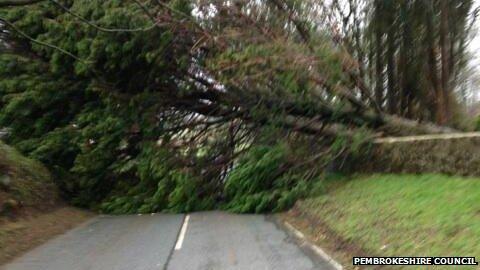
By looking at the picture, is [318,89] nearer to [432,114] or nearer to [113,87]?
[432,114]

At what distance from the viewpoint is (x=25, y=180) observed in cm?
1911

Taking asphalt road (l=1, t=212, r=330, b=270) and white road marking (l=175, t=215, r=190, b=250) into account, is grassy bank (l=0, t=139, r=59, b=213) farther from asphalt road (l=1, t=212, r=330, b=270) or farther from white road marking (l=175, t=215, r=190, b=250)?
white road marking (l=175, t=215, r=190, b=250)

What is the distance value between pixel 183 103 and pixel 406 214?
40.2ft

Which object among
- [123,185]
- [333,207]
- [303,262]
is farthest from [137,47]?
[303,262]

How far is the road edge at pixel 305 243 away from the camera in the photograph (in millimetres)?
10031

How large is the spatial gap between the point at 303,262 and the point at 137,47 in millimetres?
12302

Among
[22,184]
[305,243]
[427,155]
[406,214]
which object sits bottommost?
[305,243]

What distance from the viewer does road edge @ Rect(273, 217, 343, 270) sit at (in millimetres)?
10031

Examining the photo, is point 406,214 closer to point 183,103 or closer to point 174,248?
point 174,248

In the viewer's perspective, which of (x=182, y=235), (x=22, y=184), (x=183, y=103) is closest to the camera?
(x=182, y=235)

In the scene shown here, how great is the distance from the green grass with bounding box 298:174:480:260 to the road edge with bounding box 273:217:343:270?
0.66 m

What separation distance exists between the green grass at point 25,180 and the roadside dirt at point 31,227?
509 millimetres

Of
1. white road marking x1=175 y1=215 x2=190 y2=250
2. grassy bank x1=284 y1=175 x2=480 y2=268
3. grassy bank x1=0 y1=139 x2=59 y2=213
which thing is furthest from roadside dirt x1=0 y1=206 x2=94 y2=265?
grassy bank x1=284 y1=175 x2=480 y2=268

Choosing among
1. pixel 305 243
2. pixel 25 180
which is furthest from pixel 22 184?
pixel 305 243
